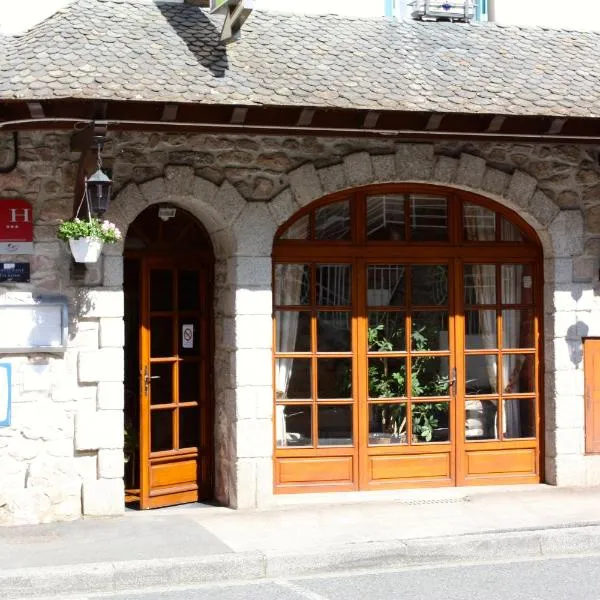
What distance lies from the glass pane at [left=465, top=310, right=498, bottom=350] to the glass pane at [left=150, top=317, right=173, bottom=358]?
2627 millimetres

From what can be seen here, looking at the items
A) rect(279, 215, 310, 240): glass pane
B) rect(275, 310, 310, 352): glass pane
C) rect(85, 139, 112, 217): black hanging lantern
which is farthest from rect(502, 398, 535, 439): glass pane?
rect(85, 139, 112, 217): black hanging lantern

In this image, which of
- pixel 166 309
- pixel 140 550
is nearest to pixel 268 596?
pixel 140 550

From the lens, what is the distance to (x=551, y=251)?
34.8ft

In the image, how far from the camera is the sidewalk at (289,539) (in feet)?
25.4

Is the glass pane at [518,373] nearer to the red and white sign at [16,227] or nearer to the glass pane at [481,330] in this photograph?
the glass pane at [481,330]

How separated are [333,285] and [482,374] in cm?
161

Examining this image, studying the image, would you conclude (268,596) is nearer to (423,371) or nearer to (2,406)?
(2,406)

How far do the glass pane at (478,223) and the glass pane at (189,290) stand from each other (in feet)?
7.96

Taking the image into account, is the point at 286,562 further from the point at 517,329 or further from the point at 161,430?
the point at 517,329

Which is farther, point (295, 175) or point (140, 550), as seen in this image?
point (295, 175)

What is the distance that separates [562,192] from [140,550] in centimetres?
489

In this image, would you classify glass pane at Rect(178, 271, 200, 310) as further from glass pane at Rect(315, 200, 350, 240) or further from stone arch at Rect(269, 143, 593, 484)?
glass pane at Rect(315, 200, 350, 240)

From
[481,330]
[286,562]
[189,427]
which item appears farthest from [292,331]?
[286,562]

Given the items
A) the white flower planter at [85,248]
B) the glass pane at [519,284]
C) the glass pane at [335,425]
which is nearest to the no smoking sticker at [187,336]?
the glass pane at [335,425]
